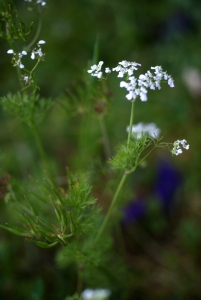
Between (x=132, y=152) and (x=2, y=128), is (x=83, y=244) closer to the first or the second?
(x=132, y=152)

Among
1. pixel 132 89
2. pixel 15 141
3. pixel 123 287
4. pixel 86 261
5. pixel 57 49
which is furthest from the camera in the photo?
pixel 57 49

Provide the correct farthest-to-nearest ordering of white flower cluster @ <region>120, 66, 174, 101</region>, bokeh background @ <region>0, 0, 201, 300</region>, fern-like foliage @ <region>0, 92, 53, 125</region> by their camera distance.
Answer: bokeh background @ <region>0, 0, 201, 300</region> < fern-like foliage @ <region>0, 92, 53, 125</region> < white flower cluster @ <region>120, 66, 174, 101</region>

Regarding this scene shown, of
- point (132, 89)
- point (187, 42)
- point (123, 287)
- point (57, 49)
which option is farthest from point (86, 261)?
point (57, 49)

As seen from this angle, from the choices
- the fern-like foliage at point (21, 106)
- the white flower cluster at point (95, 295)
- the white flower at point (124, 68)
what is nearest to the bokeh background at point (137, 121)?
the white flower cluster at point (95, 295)

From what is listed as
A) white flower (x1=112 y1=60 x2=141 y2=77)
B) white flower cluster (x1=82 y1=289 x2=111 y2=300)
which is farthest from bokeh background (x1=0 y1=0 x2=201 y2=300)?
white flower (x1=112 y1=60 x2=141 y2=77)

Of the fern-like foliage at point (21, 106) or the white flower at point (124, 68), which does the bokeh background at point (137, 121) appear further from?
the white flower at point (124, 68)

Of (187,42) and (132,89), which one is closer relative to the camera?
(132,89)

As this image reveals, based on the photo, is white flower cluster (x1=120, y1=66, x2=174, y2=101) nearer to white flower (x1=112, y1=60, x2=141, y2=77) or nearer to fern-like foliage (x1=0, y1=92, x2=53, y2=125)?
white flower (x1=112, y1=60, x2=141, y2=77)

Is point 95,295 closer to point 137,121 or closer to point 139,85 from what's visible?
point 139,85
